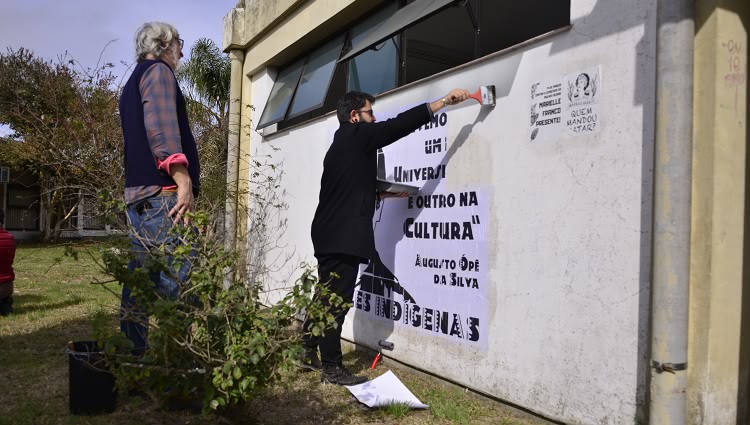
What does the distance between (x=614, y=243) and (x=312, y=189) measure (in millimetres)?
3731

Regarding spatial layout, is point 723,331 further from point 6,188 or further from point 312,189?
point 6,188

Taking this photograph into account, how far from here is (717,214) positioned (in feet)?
8.41

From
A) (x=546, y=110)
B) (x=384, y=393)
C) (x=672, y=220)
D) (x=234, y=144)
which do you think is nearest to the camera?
(x=672, y=220)

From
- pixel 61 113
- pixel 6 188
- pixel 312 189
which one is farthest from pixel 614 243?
pixel 6 188

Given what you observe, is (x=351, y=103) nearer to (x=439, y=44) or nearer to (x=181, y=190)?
(x=181, y=190)

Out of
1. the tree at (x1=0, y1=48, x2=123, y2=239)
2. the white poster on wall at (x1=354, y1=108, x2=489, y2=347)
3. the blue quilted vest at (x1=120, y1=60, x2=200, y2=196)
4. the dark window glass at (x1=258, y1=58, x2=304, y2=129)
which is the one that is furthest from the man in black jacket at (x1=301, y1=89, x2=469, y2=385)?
the tree at (x1=0, y1=48, x2=123, y2=239)

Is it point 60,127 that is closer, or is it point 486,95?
point 486,95

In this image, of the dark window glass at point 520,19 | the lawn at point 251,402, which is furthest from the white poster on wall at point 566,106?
the dark window glass at point 520,19

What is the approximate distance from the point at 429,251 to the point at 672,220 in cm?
196

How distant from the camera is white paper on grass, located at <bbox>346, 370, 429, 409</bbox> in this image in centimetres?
351

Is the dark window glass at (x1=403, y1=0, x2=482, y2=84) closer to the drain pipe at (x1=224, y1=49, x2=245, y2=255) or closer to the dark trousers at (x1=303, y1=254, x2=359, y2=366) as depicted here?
the dark trousers at (x1=303, y1=254, x2=359, y2=366)

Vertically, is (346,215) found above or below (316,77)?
below

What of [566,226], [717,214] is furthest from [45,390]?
[717,214]

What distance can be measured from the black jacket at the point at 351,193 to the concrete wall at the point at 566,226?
0.56 meters
